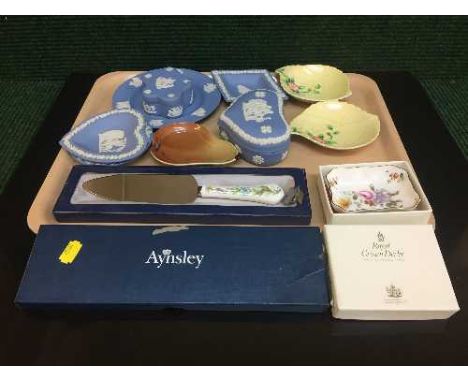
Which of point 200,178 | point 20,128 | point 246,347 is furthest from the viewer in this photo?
point 20,128

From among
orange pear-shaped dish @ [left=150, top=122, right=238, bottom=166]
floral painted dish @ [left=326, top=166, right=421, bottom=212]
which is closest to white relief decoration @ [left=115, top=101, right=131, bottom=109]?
orange pear-shaped dish @ [left=150, top=122, right=238, bottom=166]

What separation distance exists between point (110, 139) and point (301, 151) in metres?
0.28

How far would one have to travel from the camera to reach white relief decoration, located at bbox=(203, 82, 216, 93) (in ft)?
2.47

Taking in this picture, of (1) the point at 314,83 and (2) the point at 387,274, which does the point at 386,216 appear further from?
(1) the point at 314,83

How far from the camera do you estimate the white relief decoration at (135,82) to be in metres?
0.76

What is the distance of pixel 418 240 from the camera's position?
19.8 inches

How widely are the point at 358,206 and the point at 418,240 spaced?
84 millimetres

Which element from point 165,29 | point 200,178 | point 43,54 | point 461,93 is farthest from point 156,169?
point 461,93

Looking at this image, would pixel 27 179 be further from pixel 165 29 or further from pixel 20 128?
pixel 165 29

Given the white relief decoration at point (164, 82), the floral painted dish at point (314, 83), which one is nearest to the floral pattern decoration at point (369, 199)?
the floral painted dish at point (314, 83)

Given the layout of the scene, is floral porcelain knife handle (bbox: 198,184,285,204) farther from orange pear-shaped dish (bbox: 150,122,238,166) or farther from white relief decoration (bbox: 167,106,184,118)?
white relief decoration (bbox: 167,106,184,118)

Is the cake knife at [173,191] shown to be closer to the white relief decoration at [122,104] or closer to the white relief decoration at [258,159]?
the white relief decoration at [258,159]

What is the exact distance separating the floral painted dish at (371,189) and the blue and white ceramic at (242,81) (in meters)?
0.22

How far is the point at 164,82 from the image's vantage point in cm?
72
